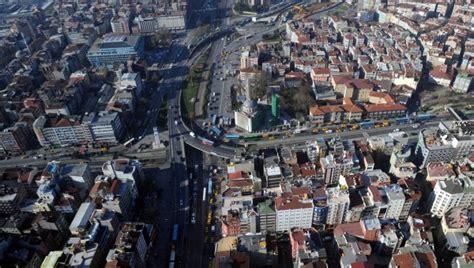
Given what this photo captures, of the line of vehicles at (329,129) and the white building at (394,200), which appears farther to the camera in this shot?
the line of vehicles at (329,129)

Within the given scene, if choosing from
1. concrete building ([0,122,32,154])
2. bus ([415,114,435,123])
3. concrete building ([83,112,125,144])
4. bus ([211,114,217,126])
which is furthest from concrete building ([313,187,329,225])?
concrete building ([0,122,32,154])

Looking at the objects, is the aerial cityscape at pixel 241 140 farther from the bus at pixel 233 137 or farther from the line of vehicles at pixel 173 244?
the bus at pixel 233 137

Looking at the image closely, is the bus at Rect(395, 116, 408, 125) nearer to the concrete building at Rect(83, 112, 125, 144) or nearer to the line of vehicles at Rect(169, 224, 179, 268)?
the line of vehicles at Rect(169, 224, 179, 268)

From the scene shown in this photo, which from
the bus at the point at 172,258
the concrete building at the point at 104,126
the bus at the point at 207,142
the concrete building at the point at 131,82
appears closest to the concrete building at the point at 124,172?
the bus at the point at 172,258

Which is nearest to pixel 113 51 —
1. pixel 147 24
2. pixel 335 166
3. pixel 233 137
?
pixel 147 24

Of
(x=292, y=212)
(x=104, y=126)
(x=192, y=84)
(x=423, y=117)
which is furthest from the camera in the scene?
(x=192, y=84)

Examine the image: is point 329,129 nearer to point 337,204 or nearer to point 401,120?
point 401,120

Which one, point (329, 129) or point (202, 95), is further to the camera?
point (202, 95)
